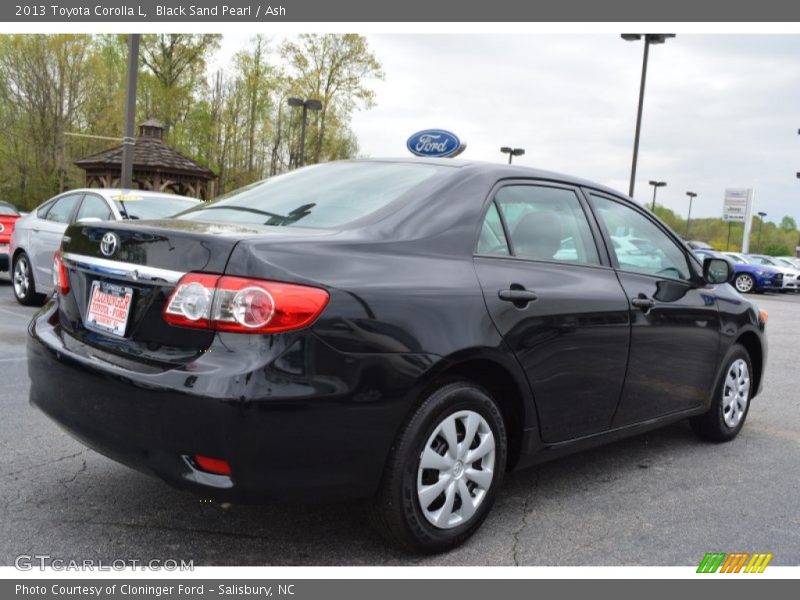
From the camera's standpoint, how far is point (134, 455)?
264 cm

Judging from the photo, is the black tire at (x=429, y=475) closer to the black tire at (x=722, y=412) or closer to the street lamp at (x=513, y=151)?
the black tire at (x=722, y=412)

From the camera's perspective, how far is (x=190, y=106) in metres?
40.2

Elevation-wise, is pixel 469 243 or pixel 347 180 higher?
pixel 347 180

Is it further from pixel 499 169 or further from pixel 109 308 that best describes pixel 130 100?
pixel 109 308

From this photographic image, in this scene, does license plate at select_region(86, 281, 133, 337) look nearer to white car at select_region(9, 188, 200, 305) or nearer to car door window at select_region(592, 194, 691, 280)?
car door window at select_region(592, 194, 691, 280)

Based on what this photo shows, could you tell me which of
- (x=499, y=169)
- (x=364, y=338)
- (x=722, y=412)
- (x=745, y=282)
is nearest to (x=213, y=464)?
(x=364, y=338)

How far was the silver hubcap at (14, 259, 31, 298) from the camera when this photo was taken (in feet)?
32.1

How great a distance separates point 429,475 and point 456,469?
5.3 inches

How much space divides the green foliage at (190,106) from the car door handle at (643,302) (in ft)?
119

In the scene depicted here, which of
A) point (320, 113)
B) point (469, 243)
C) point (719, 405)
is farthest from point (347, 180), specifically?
point (320, 113)

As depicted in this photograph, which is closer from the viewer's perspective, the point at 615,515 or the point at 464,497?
the point at 464,497

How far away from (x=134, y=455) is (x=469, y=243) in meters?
1.50

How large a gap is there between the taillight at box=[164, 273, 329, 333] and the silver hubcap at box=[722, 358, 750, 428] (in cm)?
324

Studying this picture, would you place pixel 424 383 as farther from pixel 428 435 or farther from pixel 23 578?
pixel 23 578
